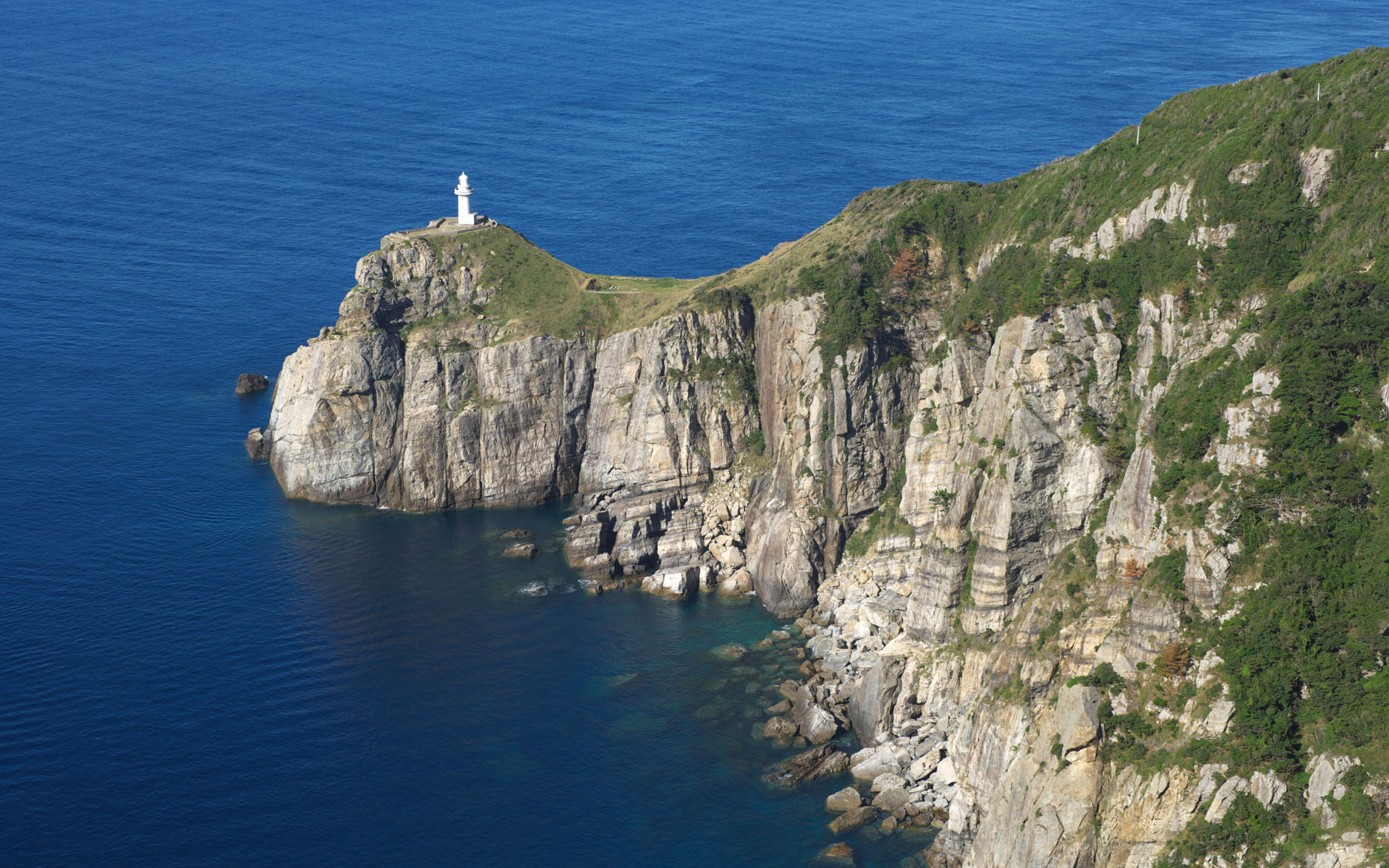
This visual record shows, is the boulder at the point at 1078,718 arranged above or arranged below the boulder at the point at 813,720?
above

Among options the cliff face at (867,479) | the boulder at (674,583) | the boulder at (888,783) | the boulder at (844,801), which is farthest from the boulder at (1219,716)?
the boulder at (674,583)

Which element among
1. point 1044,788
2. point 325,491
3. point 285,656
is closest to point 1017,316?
point 1044,788

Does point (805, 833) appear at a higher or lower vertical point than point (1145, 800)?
lower

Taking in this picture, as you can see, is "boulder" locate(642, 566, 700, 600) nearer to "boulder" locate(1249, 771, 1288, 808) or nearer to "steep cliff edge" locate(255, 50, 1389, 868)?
"steep cliff edge" locate(255, 50, 1389, 868)

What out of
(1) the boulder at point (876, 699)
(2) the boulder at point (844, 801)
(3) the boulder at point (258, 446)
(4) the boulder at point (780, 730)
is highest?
(3) the boulder at point (258, 446)

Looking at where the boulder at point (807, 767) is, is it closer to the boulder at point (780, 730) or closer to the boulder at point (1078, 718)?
the boulder at point (780, 730)

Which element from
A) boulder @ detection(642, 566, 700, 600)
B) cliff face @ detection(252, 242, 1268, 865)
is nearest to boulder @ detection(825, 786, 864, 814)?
cliff face @ detection(252, 242, 1268, 865)

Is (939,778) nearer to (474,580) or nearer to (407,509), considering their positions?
(474,580)
